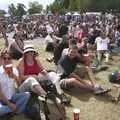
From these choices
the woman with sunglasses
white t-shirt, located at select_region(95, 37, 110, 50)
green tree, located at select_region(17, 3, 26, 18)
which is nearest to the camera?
the woman with sunglasses

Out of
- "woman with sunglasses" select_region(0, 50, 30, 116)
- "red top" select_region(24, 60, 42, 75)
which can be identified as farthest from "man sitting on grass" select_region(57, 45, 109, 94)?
"woman with sunglasses" select_region(0, 50, 30, 116)

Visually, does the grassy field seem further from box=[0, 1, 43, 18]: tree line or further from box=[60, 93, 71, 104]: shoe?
box=[0, 1, 43, 18]: tree line

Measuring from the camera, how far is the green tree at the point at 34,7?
112 m

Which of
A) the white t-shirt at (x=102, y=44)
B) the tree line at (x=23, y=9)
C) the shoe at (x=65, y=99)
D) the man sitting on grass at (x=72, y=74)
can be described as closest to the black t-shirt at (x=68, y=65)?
the man sitting on grass at (x=72, y=74)

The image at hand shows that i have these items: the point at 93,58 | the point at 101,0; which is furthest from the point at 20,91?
the point at 101,0

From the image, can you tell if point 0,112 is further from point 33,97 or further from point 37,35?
point 37,35

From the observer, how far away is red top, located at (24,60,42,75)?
7.79 m

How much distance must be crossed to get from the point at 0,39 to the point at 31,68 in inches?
648

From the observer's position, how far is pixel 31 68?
25.8ft

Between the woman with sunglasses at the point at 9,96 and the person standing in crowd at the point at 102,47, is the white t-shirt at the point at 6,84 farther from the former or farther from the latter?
the person standing in crowd at the point at 102,47

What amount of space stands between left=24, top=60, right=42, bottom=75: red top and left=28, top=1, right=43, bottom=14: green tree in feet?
340

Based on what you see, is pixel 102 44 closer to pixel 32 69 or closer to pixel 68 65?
pixel 68 65

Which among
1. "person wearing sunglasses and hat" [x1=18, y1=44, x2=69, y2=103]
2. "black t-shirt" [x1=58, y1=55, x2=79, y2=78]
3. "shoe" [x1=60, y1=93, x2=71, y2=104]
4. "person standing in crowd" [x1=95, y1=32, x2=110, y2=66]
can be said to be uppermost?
"person wearing sunglasses and hat" [x1=18, y1=44, x2=69, y2=103]

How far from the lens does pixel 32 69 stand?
25.8 ft
